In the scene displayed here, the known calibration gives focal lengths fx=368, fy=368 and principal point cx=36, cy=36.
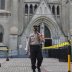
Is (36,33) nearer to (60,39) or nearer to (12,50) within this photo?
(12,50)

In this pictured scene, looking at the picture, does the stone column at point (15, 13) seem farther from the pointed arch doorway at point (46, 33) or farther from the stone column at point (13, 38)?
the pointed arch doorway at point (46, 33)

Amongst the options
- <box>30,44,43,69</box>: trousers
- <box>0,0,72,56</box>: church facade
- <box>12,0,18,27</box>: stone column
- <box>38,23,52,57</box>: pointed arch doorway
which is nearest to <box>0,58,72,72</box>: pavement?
<box>30,44,43,69</box>: trousers

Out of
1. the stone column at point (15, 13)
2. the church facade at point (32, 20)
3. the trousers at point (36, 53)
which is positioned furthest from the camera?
the church facade at point (32, 20)

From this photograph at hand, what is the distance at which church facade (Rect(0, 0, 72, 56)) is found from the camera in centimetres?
6041

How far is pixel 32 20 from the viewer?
2512 inches

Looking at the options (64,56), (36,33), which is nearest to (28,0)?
(64,56)

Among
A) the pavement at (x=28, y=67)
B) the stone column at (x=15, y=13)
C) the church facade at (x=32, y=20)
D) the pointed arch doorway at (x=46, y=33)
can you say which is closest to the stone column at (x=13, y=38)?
the church facade at (x=32, y=20)

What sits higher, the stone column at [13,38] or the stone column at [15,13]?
the stone column at [15,13]

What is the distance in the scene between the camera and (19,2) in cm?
6456

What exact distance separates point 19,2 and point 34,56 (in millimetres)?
48806

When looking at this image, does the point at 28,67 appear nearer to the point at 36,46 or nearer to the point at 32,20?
the point at 36,46

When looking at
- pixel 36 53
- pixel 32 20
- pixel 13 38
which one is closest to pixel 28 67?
pixel 36 53

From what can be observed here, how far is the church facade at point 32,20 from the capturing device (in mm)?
60406

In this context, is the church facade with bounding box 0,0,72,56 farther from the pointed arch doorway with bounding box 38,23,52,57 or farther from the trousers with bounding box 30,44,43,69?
the trousers with bounding box 30,44,43,69
